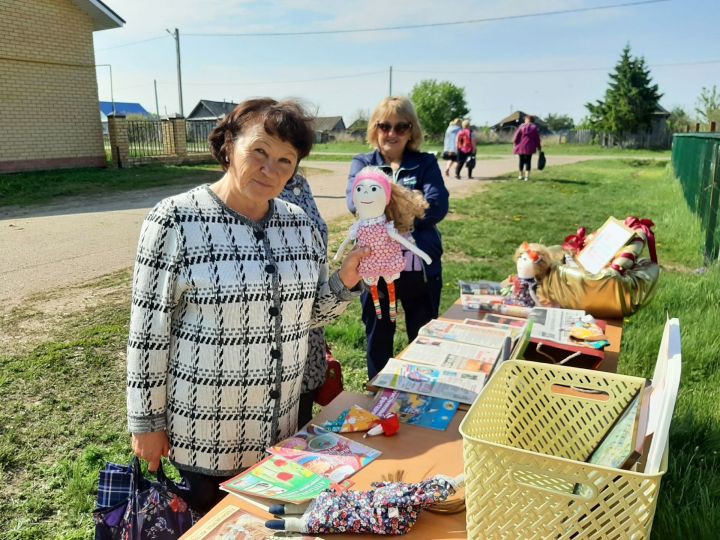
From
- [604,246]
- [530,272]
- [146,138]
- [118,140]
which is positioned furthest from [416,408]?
[146,138]

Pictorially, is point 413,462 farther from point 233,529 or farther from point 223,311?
point 223,311

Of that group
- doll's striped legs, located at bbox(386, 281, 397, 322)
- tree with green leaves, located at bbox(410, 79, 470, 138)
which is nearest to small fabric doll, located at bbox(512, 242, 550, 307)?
doll's striped legs, located at bbox(386, 281, 397, 322)

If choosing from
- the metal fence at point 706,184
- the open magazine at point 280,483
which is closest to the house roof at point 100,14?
the metal fence at point 706,184

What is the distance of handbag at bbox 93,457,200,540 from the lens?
5.49ft

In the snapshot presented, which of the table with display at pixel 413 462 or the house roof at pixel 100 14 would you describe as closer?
the table with display at pixel 413 462

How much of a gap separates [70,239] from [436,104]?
53.8m

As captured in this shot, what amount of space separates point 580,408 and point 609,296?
1.56 m

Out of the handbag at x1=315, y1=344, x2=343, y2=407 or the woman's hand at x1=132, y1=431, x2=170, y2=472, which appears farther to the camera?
the handbag at x1=315, y1=344, x2=343, y2=407

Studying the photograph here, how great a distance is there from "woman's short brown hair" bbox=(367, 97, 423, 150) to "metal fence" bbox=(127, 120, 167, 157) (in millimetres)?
15836

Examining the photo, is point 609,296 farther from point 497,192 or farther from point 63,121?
point 63,121

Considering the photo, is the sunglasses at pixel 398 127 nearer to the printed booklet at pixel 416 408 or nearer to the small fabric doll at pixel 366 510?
the printed booklet at pixel 416 408

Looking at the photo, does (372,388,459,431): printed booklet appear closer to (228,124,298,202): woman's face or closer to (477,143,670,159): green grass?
(228,124,298,202): woman's face

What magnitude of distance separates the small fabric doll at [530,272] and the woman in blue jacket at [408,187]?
1.58 ft

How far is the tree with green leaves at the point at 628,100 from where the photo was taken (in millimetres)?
42094
